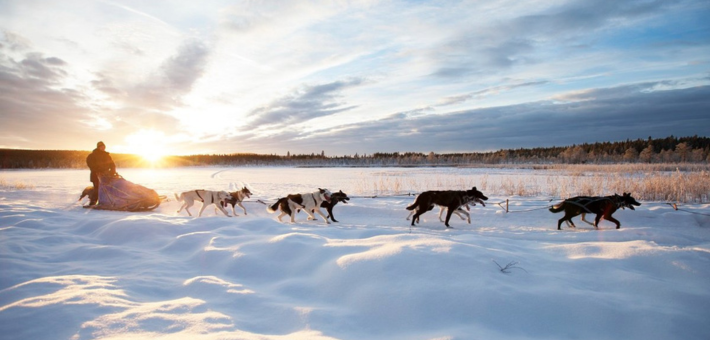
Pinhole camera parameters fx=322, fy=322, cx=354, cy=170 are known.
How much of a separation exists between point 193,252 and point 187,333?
3.03 meters

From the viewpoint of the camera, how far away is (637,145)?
98062 millimetres

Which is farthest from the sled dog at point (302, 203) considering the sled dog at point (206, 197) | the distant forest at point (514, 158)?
the distant forest at point (514, 158)

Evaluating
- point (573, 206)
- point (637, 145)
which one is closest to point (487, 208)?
point (573, 206)

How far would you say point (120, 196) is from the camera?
10992mm

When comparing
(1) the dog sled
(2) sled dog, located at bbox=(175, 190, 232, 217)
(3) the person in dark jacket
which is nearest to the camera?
(2) sled dog, located at bbox=(175, 190, 232, 217)

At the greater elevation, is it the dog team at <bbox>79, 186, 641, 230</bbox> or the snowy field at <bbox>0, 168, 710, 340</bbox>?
the dog team at <bbox>79, 186, 641, 230</bbox>

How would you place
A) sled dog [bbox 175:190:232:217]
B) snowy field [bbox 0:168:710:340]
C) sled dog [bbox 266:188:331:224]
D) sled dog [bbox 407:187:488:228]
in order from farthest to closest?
sled dog [bbox 175:190:232:217]
sled dog [bbox 266:188:331:224]
sled dog [bbox 407:187:488:228]
snowy field [bbox 0:168:710:340]

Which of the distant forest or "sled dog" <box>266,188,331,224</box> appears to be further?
the distant forest

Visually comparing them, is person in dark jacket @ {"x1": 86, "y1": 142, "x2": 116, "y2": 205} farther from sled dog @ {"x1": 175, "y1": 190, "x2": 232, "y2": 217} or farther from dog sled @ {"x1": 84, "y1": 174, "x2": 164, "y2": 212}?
sled dog @ {"x1": 175, "y1": 190, "x2": 232, "y2": 217}

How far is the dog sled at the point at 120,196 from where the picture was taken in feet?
35.6

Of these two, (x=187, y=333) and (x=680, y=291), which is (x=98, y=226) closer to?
(x=187, y=333)

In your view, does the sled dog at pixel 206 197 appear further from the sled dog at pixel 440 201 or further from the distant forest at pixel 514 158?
the distant forest at pixel 514 158

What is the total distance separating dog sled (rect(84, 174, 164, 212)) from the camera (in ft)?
35.6

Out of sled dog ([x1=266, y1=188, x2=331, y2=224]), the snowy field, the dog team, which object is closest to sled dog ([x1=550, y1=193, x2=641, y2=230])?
the dog team
